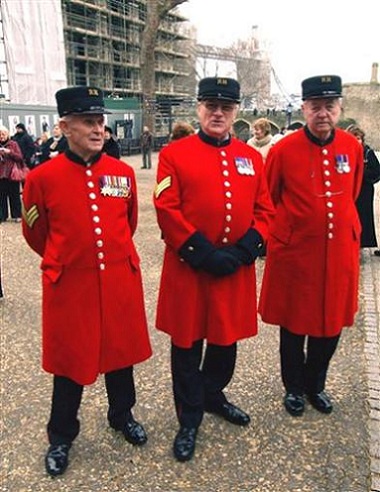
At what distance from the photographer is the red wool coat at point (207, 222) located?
8.25 ft

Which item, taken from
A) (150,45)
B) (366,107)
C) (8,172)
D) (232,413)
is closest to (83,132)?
(232,413)

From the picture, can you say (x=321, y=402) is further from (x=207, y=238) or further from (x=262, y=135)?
(x=262, y=135)

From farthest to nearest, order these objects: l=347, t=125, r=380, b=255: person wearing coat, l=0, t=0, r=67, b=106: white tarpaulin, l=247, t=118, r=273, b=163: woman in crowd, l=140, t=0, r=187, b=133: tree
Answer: l=0, t=0, r=67, b=106: white tarpaulin → l=140, t=0, r=187, b=133: tree → l=247, t=118, r=273, b=163: woman in crowd → l=347, t=125, r=380, b=255: person wearing coat

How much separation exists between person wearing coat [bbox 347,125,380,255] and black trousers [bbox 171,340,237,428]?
14.0 feet

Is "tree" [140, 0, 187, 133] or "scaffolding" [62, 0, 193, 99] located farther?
"scaffolding" [62, 0, 193, 99]

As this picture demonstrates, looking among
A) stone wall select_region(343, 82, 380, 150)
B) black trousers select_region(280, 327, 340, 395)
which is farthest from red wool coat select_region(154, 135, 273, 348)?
stone wall select_region(343, 82, 380, 150)

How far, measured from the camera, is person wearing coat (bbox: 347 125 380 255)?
6418mm

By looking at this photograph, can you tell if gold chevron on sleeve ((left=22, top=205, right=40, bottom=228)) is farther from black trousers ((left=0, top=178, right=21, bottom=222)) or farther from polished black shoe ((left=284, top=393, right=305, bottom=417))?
black trousers ((left=0, top=178, right=21, bottom=222))

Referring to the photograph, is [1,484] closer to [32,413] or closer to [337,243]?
[32,413]

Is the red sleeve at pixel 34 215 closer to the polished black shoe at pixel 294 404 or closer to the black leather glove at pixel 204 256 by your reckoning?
the black leather glove at pixel 204 256

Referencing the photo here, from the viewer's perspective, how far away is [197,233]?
2473 millimetres

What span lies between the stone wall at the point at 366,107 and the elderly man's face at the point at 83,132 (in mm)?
37421

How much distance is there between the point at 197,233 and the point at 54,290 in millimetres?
776

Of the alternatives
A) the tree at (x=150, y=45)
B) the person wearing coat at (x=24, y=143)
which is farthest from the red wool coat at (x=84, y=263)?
the tree at (x=150, y=45)
